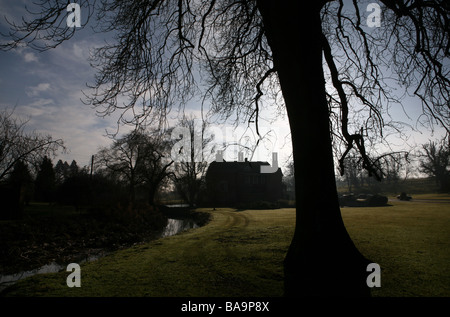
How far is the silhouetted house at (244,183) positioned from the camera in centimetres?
4212

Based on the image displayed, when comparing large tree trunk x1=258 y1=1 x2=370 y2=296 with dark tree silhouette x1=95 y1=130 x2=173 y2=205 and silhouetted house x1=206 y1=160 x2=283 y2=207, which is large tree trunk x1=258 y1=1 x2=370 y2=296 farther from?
silhouetted house x1=206 y1=160 x2=283 y2=207

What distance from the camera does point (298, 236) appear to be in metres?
3.84

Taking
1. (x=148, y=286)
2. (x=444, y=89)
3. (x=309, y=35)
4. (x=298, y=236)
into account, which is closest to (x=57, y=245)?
(x=148, y=286)

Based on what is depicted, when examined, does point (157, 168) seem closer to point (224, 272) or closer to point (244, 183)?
point (244, 183)

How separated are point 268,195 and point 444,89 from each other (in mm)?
38215

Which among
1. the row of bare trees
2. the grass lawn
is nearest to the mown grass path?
the grass lawn

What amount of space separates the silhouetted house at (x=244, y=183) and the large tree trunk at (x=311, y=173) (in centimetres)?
3699

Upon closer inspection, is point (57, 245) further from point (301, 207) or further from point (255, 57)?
point (255, 57)

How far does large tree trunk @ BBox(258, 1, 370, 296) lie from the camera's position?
341 cm

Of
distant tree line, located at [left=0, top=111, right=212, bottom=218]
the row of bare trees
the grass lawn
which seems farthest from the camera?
the row of bare trees

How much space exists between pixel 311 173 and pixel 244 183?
39.8m

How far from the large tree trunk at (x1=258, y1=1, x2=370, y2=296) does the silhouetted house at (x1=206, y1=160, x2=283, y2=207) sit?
37.0 m

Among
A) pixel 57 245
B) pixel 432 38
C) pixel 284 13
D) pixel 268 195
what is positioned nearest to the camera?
pixel 284 13

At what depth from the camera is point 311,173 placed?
145 inches
